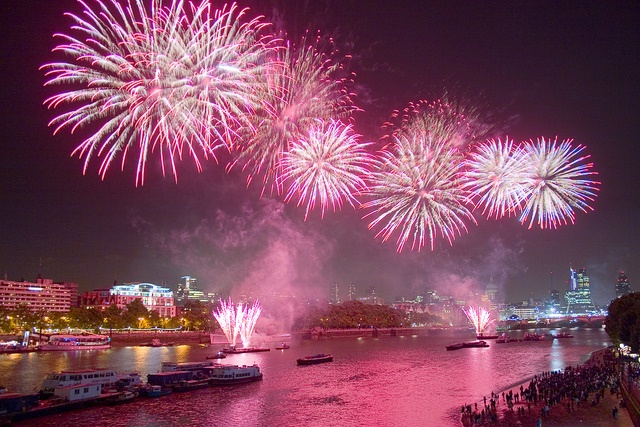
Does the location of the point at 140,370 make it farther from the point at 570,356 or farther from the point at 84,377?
the point at 570,356

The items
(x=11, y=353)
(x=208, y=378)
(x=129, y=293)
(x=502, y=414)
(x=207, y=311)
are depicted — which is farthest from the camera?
(x=129, y=293)

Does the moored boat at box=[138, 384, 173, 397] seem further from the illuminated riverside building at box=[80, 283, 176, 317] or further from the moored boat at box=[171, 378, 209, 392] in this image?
the illuminated riverside building at box=[80, 283, 176, 317]

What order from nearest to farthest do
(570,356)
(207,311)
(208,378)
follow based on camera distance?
(208,378) < (570,356) < (207,311)

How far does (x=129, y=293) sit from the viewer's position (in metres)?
177

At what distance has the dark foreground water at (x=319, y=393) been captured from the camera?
107 ft

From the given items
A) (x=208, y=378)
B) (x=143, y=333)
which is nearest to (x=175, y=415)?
(x=208, y=378)

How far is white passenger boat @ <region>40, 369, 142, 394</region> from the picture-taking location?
37438 mm

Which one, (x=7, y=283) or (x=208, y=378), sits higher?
(x=7, y=283)

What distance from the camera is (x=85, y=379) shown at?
39.2m

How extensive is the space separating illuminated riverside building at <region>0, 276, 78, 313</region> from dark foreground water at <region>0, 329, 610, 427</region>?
103 metres

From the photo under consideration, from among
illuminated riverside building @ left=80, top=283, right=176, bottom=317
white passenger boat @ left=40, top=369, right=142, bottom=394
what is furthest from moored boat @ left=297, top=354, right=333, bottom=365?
illuminated riverside building @ left=80, top=283, right=176, bottom=317

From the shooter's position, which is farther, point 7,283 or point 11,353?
point 7,283

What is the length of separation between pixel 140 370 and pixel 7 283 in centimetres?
12750

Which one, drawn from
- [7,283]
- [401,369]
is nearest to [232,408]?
[401,369]
